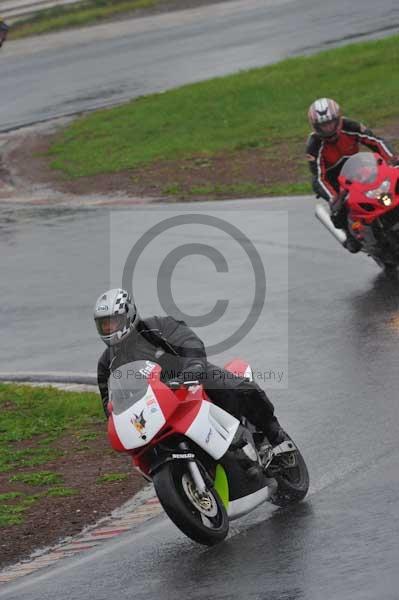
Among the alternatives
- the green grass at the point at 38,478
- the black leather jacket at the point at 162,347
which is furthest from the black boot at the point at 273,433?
the green grass at the point at 38,478

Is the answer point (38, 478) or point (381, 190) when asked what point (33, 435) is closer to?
point (38, 478)

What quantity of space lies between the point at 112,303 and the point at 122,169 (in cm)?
1508

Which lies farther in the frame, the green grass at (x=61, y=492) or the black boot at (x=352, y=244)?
the black boot at (x=352, y=244)

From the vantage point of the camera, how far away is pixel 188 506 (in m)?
8.26

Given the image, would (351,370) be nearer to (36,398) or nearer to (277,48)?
(36,398)

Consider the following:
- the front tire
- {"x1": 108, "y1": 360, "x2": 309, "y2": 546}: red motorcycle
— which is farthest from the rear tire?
the front tire

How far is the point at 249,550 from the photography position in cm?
844

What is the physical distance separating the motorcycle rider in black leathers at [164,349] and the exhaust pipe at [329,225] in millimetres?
6253

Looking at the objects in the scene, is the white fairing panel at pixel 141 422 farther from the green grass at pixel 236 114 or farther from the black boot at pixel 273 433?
the green grass at pixel 236 114

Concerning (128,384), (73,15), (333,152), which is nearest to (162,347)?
(128,384)

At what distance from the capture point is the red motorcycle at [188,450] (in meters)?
8.35

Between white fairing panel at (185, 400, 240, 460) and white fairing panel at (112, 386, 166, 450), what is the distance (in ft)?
0.75

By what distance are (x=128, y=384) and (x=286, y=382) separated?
390 cm

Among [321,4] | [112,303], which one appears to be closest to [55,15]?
[321,4]
